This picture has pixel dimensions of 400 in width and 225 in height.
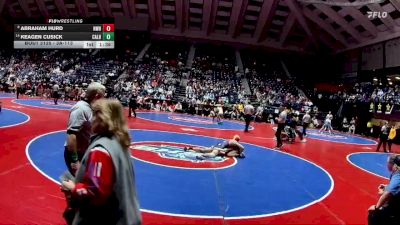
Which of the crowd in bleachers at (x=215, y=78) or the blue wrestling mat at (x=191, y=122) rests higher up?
the crowd in bleachers at (x=215, y=78)

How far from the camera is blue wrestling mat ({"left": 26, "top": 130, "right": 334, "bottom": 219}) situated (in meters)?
5.58

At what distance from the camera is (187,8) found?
32531 millimetres

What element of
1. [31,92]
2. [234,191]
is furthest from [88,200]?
[31,92]

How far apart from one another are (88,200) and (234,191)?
472 centimetres

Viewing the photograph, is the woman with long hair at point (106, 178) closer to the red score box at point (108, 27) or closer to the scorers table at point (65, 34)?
the scorers table at point (65, 34)

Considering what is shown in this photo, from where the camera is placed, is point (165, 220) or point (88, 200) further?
point (165, 220)

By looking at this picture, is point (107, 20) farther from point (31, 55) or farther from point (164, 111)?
point (31, 55)

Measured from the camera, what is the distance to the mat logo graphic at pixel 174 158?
27.2 feet

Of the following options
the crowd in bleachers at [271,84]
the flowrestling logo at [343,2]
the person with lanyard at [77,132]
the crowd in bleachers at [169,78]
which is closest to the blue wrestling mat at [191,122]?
the crowd in bleachers at [169,78]

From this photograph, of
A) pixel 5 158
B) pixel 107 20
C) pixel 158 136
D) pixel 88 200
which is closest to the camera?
pixel 88 200

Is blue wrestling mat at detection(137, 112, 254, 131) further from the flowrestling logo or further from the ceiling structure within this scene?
the ceiling structure

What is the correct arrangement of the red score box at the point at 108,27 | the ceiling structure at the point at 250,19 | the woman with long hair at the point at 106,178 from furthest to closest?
the ceiling structure at the point at 250,19 < the red score box at the point at 108,27 < the woman with long hair at the point at 106,178

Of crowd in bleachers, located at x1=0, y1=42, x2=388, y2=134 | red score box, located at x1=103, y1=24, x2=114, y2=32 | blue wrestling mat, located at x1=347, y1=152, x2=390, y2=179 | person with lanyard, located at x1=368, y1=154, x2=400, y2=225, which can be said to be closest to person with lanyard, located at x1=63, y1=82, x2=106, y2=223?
person with lanyard, located at x1=368, y1=154, x2=400, y2=225

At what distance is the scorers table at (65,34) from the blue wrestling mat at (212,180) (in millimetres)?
5812
